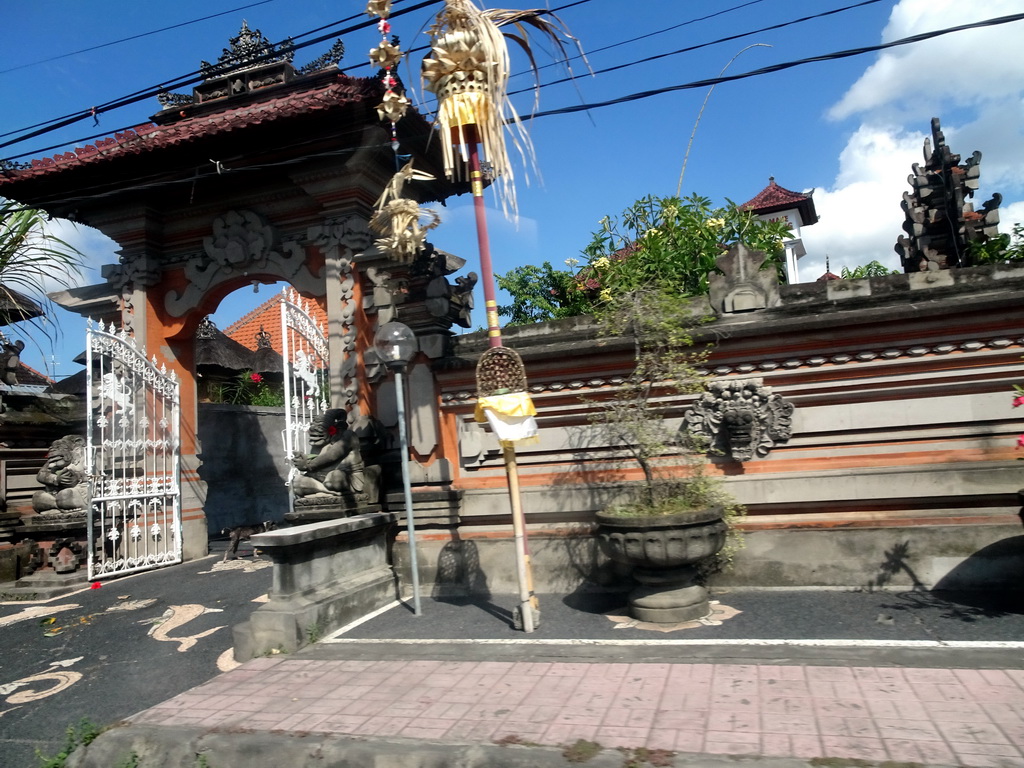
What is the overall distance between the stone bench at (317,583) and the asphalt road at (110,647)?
45 centimetres

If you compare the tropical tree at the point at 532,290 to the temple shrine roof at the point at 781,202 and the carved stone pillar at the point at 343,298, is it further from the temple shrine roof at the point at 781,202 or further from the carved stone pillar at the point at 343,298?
the temple shrine roof at the point at 781,202

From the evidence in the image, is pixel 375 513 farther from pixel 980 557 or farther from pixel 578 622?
pixel 980 557

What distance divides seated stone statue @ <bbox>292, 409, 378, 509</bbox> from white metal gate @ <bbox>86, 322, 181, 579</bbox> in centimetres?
328

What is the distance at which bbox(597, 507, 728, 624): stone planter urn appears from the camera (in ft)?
17.2

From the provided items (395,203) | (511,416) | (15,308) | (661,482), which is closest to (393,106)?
(395,203)

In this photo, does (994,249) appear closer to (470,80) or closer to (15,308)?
(470,80)

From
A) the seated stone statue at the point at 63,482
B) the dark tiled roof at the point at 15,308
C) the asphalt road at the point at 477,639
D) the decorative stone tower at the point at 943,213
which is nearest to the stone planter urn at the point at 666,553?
the asphalt road at the point at 477,639

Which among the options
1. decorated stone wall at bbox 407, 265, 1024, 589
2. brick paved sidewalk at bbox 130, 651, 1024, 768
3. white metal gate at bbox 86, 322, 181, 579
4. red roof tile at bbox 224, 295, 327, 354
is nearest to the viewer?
brick paved sidewalk at bbox 130, 651, 1024, 768

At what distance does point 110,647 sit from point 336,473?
7.95 feet

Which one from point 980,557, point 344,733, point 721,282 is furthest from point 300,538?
point 980,557

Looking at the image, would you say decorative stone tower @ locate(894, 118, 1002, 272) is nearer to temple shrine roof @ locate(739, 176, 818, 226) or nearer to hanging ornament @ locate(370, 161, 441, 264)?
hanging ornament @ locate(370, 161, 441, 264)

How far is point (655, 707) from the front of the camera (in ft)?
12.5

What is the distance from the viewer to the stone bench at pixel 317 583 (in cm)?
559

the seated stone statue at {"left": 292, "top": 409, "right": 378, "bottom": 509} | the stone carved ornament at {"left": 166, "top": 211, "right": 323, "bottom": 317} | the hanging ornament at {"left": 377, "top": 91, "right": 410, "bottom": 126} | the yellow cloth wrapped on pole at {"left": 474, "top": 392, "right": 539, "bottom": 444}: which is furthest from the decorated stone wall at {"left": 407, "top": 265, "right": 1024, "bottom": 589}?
the stone carved ornament at {"left": 166, "top": 211, "right": 323, "bottom": 317}
